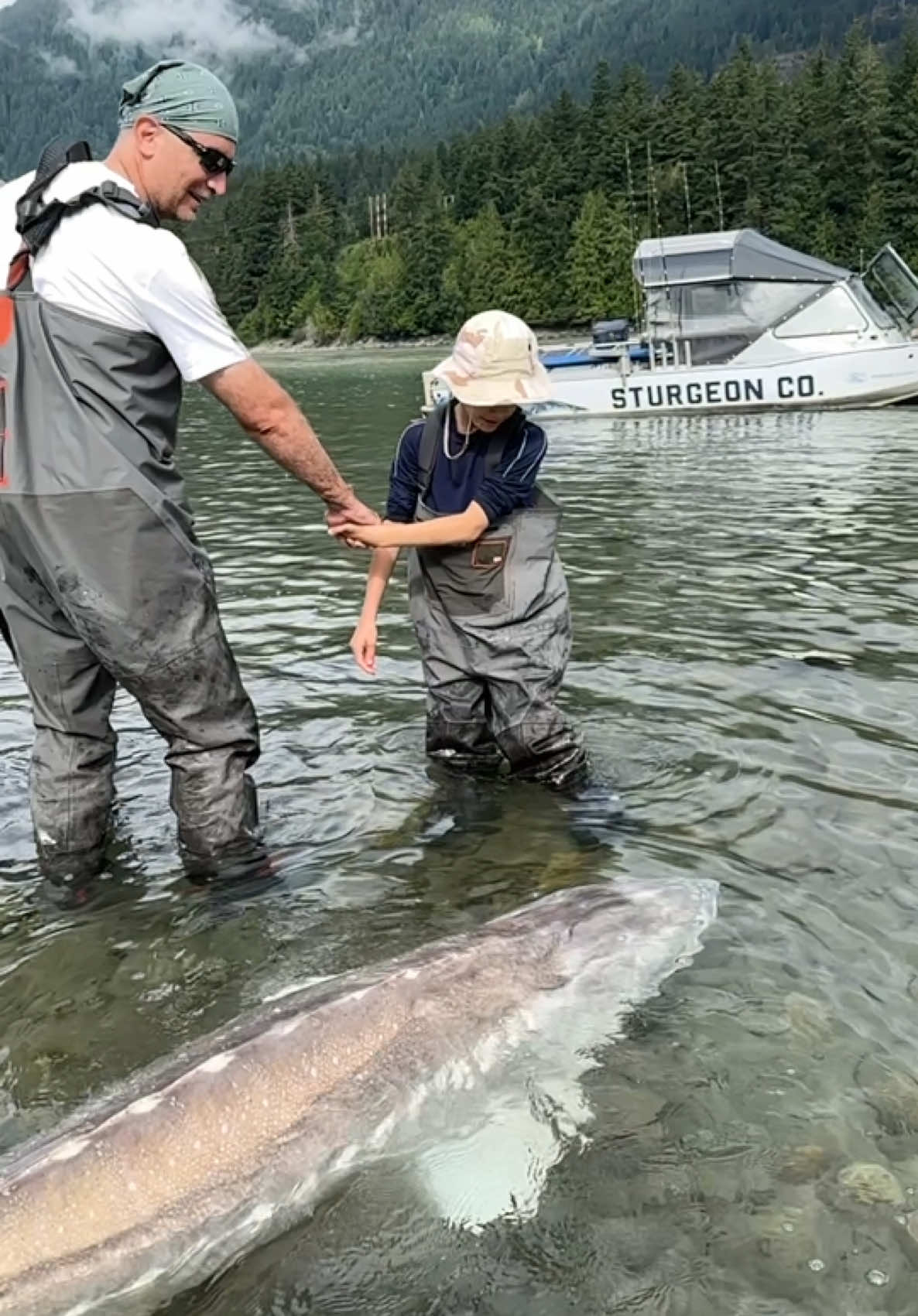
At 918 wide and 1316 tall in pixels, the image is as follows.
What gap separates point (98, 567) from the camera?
4.29 m

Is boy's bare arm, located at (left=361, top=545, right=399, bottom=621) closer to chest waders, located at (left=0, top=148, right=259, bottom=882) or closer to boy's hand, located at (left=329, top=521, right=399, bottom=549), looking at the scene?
boy's hand, located at (left=329, top=521, right=399, bottom=549)

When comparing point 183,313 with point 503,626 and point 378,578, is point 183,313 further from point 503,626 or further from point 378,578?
point 503,626

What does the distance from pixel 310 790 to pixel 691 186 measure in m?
90.1

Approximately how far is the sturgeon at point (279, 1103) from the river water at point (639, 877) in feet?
0.40

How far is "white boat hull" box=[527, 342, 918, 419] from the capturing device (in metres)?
25.0

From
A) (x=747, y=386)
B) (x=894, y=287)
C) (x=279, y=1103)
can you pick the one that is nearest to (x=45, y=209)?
(x=279, y=1103)

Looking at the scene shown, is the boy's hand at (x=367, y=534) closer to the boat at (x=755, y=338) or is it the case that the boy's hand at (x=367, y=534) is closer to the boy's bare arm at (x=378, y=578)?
the boy's bare arm at (x=378, y=578)

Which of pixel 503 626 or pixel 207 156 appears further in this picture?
pixel 503 626

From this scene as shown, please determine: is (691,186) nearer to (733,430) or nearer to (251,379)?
(733,430)

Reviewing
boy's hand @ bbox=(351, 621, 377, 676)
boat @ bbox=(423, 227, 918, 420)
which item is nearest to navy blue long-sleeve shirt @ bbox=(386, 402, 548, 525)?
boy's hand @ bbox=(351, 621, 377, 676)

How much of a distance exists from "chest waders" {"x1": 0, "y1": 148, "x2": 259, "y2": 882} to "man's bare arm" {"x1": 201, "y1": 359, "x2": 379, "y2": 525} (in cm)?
26

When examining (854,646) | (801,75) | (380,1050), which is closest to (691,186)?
(801,75)

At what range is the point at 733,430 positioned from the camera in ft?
76.7

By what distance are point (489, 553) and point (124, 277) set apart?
216 cm
